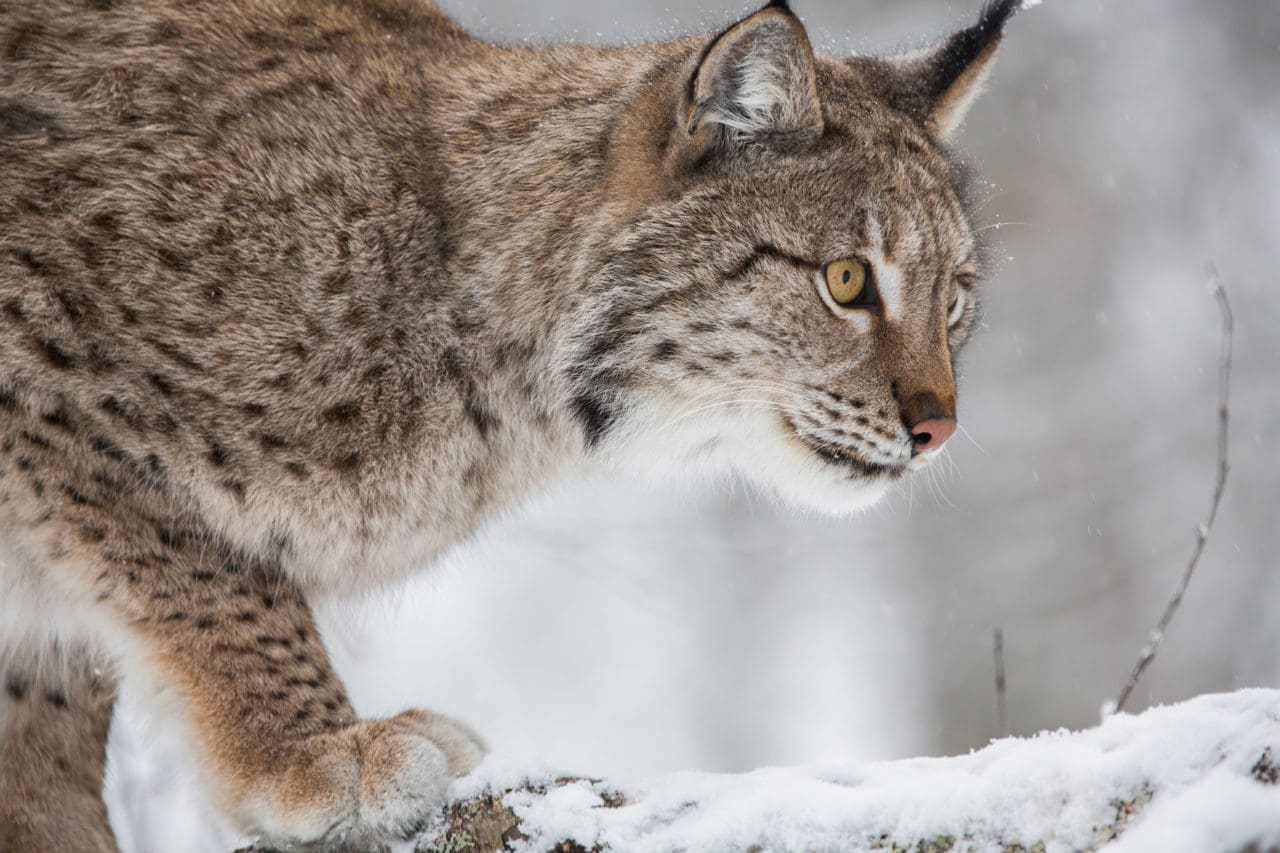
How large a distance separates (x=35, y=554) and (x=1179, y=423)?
22.7 feet

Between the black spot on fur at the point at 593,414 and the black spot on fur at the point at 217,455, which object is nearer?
the black spot on fur at the point at 217,455

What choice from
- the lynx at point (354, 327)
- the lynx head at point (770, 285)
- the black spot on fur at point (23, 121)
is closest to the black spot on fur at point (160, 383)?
the lynx at point (354, 327)

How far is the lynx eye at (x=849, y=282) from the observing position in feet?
11.7

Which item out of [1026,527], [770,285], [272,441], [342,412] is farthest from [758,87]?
[1026,527]

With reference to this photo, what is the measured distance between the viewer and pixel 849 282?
359cm

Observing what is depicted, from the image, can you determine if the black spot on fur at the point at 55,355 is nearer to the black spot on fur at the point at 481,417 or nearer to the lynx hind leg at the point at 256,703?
the lynx hind leg at the point at 256,703

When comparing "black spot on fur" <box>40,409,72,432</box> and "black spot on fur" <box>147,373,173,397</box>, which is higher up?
"black spot on fur" <box>147,373,173,397</box>

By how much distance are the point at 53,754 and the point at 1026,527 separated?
587cm

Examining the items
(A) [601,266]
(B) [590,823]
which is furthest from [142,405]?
(B) [590,823]

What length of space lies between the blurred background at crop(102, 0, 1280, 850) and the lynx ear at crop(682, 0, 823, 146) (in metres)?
3.35

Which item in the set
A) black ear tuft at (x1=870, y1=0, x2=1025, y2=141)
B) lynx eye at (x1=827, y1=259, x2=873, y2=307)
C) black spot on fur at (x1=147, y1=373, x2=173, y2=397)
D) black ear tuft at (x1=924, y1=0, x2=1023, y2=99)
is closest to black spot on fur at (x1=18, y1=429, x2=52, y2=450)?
black spot on fur at (x1=147, y1=373, x2=173, y2=397)

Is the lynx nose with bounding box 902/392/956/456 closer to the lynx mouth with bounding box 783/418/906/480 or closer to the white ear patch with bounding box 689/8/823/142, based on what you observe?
the lynx mouth with bounding box 783/418/906/480

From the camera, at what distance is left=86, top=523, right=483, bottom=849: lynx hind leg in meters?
3.12

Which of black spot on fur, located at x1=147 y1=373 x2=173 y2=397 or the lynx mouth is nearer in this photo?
black spot on fur, located at x1=147 y1=373 x2=173 y2=397
